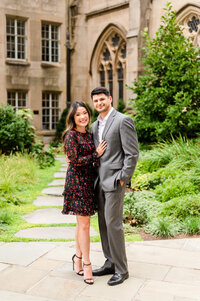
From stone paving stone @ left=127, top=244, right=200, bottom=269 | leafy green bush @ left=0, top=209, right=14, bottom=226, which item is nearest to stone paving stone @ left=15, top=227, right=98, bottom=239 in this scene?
leafy green bush @ left=0, top=209, right=14, bottom=226

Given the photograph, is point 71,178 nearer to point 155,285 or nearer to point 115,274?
point 115,274

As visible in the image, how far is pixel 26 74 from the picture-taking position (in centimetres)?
1842

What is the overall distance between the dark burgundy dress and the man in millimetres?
116

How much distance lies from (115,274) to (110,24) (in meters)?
16.5

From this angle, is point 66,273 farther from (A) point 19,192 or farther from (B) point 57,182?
(B) point 57,182

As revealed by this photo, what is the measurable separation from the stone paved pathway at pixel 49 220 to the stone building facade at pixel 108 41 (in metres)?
10.1

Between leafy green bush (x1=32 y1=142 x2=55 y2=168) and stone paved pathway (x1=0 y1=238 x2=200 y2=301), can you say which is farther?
leafy green bush (x1=32 y1=142 x2=55 y2=168)

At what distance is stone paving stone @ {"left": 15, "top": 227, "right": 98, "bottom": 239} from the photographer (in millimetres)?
5555

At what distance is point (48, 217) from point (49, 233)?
873mm

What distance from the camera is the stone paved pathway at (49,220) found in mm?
5613

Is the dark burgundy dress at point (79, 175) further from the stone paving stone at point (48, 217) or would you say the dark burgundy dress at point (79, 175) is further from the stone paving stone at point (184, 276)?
the stone paving stone at point (48, 217)

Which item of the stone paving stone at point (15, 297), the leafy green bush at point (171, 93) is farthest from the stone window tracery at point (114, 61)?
the stone paving stone at point (15, 297)

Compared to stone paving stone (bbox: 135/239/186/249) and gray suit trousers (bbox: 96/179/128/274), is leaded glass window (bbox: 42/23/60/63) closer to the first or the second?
stone paving stone (bbox: 135/239/186/249)

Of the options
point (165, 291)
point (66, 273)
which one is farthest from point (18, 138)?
point (165, 291)
